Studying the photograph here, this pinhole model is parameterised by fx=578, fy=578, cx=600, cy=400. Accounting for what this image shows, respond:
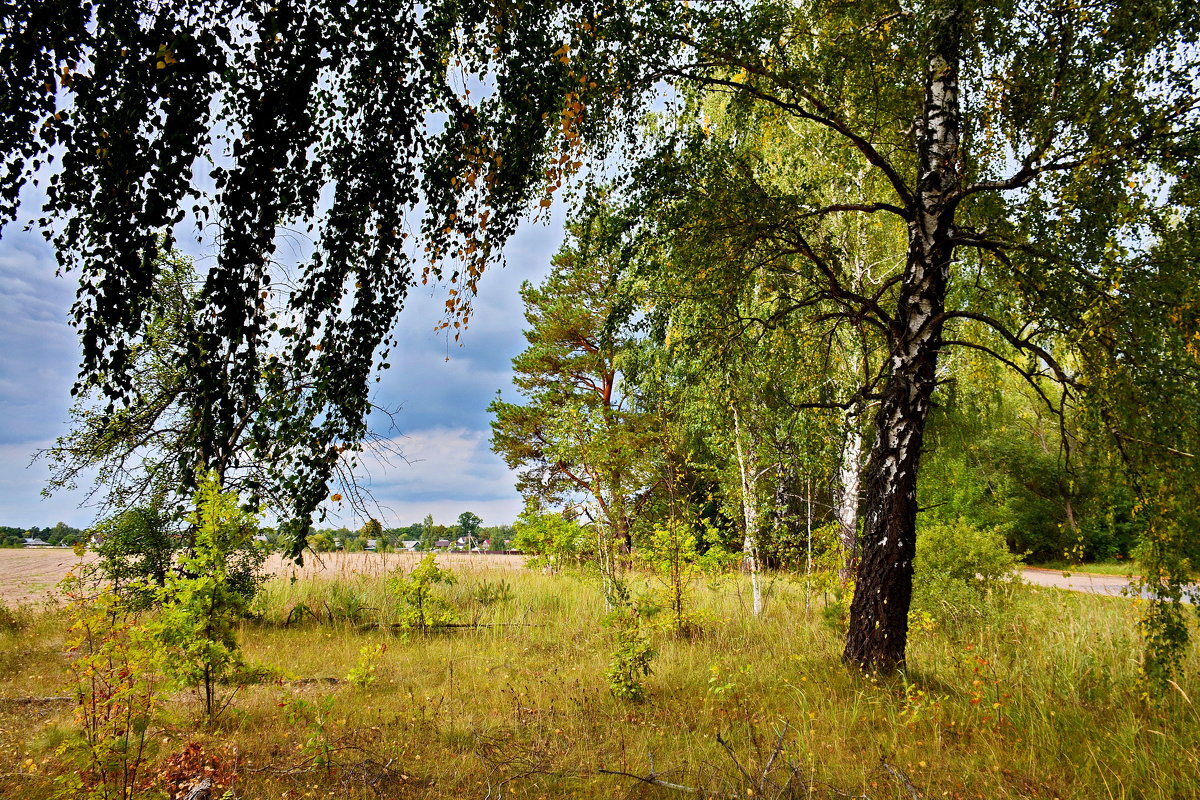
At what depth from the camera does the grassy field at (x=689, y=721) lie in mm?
3277

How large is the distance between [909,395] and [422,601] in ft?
21.3

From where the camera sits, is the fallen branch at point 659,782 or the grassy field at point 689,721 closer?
the fallen branch at point 659,782

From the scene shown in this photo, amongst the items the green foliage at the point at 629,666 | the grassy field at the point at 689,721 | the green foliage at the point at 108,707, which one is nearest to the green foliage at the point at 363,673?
the grassy field at the point at 689,721

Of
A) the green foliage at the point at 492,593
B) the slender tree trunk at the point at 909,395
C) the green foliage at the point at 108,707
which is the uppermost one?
the slender tree trunk at the point at 909,395

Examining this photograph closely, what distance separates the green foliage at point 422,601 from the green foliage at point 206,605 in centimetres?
324

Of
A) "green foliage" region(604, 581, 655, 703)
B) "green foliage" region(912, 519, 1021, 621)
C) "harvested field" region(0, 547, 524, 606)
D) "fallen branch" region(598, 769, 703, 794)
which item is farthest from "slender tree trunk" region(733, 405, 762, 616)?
"harvested field" region(0, 547, 524, 606)

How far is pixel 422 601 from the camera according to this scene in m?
7.86

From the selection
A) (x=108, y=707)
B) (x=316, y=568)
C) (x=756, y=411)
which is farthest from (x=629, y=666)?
(x=316, y=568)

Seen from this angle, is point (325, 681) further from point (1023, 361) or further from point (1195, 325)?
point (1023, 361)

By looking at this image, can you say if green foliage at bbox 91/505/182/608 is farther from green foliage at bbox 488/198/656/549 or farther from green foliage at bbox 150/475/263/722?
green foliage at bbox 488/198/656/549

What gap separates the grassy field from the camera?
328cm

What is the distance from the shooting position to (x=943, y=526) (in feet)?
24.5

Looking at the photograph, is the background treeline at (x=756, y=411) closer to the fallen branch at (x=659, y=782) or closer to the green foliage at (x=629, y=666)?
the green foliage at (x=629, y=666)

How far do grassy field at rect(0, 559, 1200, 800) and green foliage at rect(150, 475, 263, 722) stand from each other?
1.27 feet
